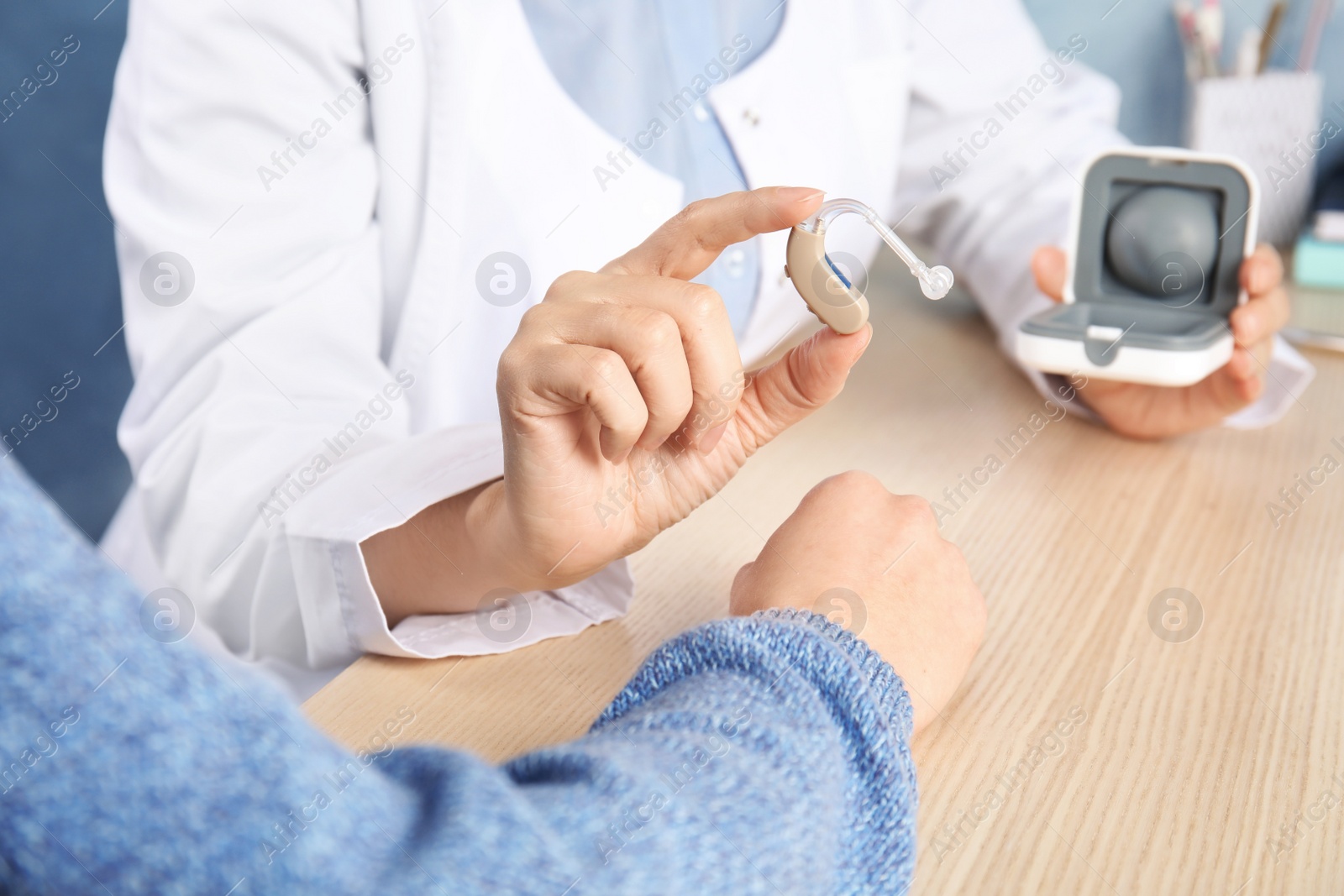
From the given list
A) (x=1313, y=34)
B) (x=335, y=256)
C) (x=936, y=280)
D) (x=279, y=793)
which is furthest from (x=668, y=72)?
(x=1313, y=34)

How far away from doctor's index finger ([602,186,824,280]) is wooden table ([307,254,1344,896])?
19 centimetres

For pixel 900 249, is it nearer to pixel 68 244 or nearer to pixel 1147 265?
pixel 1147 265

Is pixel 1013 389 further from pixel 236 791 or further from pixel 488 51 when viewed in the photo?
pixel 236 791

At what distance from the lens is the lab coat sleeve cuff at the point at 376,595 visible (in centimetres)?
56

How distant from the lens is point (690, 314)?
467 mm

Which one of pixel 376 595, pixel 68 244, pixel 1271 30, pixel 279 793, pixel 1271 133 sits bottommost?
pixel 1271 133

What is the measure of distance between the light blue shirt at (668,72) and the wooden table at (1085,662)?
0.21 meters

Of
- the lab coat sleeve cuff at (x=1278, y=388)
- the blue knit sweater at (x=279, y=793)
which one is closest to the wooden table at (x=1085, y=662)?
the lab coat sleeve cuff at (x=1278, y=388)

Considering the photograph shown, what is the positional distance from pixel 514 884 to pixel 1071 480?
0.57m

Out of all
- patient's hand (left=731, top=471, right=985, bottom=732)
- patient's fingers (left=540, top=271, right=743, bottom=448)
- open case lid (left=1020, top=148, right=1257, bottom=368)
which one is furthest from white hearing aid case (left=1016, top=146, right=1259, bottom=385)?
patient's fingers (left=540, top=271, right=743, bottom=448)

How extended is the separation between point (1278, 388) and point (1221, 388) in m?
0.10

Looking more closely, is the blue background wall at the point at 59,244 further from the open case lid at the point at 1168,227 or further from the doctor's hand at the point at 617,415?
the open case lid at the point at 1168,227

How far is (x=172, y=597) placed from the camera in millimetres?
692

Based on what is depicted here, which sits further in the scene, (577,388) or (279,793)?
(577,388)
